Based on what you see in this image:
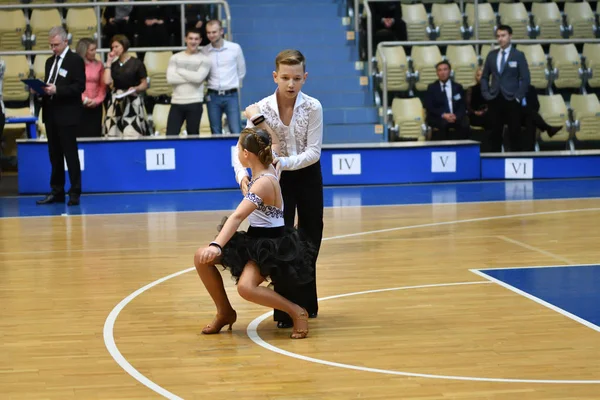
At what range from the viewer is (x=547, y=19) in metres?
16.0

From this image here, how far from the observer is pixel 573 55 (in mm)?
15070

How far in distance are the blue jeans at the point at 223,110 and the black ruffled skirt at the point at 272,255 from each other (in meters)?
7.51

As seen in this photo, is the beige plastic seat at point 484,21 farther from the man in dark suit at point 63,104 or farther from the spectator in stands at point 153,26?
the man in dark suit at point 63,104

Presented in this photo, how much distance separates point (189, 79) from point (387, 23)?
156 inches

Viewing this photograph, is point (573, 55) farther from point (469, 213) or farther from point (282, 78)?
point (282, 78)

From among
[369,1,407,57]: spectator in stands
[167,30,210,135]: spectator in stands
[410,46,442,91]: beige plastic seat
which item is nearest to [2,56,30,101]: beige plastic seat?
[167,30,210,135]: spectator in stands

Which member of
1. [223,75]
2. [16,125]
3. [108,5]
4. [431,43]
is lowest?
[16,125]

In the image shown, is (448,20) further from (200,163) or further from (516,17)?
(200,163)

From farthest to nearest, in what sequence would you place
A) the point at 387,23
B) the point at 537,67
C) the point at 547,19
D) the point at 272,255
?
1. the point at 547,19
2. the point at 387,23
3. the point at 537,67
4. the point at 272,255

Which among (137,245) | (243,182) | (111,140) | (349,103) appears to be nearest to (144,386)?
(243,182)

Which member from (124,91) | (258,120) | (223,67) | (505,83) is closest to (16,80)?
(124,91)

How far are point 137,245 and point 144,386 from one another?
431 centimetres

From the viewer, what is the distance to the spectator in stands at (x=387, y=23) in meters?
15.3

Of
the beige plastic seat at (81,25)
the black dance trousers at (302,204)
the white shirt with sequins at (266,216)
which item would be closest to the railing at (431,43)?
the beige plastic seat at (81,25)
